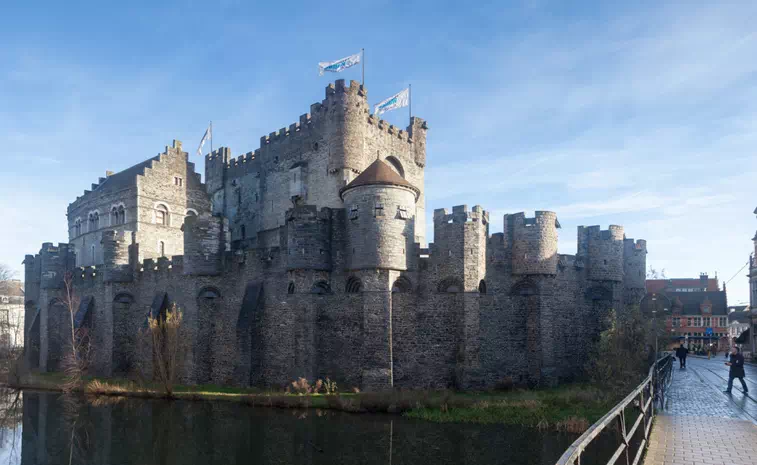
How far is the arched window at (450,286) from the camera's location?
23.4 m

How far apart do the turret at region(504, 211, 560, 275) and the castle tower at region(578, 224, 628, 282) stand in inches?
107

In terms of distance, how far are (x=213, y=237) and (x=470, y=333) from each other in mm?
13963

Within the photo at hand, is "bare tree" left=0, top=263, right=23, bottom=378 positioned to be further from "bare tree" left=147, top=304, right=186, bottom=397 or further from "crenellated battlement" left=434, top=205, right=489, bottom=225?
"crenellated battlement" left=434, top=205, right=489, bottom=225

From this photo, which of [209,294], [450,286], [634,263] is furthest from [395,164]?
[634,263]

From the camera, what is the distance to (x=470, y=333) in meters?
22.9

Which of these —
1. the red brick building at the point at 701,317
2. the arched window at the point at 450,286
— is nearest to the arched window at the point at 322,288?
the arched window at the point at 450,286

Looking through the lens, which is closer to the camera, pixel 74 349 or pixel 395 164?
pixel 74 349

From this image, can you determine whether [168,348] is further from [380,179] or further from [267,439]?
[380,179]

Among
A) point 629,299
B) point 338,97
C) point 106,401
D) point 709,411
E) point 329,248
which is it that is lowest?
point 106,401

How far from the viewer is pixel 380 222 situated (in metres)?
22.9

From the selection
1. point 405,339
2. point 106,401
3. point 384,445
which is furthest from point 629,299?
point 106,401

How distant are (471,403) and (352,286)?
7.30m

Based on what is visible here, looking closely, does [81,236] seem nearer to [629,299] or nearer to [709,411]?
[629,299]

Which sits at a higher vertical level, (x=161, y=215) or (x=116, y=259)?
(x=161, y=215)
